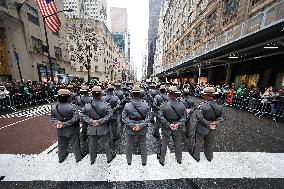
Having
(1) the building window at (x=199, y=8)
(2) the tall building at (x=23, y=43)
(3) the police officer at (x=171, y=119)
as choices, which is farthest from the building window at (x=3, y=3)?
(1) the building window at (x=199, y=8)

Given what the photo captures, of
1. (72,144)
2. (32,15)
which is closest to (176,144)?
(72,144)

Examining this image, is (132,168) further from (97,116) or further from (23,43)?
(23,43)

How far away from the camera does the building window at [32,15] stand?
22.4m

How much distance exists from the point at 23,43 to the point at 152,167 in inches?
918

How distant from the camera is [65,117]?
4.71m

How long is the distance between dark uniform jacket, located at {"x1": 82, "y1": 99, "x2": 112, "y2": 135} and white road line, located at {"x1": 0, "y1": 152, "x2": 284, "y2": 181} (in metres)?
0.98

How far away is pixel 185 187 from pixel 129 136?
1836 millimetres

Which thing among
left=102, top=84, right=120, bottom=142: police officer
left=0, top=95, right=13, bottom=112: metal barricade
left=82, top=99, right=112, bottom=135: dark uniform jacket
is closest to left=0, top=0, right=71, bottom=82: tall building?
left=0, top=95, right=13, bottom=112: metal barricade

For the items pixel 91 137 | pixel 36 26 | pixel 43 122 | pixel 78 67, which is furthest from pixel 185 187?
pixel 78 67

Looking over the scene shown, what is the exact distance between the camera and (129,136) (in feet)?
15.5

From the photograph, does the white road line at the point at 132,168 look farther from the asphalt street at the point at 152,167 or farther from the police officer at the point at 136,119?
the police officer at the point at 136,119

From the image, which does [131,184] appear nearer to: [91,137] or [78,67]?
[91,137]

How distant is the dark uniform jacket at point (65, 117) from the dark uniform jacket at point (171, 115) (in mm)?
2413

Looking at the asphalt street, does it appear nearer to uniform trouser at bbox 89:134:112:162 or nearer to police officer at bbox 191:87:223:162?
uniform trouser at bbox 89:134:112:162
